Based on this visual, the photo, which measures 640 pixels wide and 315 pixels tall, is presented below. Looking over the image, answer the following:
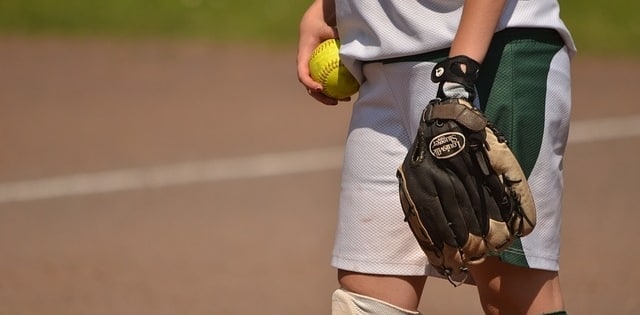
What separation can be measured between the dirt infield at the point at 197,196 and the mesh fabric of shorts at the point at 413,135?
2210 millimetres

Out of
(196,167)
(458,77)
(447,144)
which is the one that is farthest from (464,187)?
(196,167)

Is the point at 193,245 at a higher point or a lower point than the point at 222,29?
lower

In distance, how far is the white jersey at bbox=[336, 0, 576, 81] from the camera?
9.77 feet

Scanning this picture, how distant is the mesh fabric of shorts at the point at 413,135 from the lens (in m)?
2.95

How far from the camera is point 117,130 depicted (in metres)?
8.84

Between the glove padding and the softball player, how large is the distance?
0.41 ft

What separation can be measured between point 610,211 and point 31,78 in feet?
18.0

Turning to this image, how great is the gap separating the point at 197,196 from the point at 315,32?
3801 millimetres

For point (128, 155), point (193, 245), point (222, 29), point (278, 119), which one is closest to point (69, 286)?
point (193, 245)

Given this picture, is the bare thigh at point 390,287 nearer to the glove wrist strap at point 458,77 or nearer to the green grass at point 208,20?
the glove wrist strap at point 458,77

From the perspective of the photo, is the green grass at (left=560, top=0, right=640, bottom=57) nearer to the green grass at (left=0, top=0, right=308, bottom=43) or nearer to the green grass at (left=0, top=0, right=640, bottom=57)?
the green grass at (left=0, top=0, right=640, bottom=57)

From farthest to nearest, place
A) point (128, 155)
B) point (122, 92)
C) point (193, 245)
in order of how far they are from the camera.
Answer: point (122, 92), point (128, 155), point (193, 245)

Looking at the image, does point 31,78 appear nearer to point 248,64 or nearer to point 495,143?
point 248,64

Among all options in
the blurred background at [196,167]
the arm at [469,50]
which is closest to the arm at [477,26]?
the arm at [469,50]
